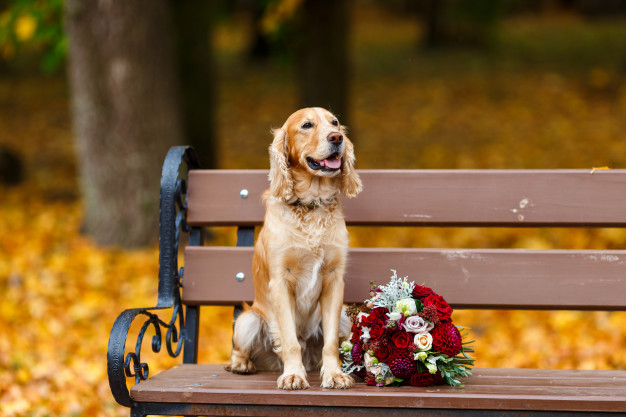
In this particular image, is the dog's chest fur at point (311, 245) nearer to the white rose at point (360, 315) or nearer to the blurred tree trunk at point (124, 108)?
the white rose at point (360, 315)

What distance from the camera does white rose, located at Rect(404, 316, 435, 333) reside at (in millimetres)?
2895

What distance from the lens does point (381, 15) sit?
29.0 metres

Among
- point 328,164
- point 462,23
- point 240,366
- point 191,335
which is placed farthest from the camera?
point 462,23

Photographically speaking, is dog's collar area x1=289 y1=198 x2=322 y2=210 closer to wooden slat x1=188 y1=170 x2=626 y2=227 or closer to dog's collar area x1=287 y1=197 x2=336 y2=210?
dog's collar area x1=287 y1=197 x2=336 y2=210

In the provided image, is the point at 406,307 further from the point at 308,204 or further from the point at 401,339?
the point at 308,204

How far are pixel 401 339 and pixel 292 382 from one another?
440mm

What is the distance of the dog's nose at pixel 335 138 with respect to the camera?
2.98 meters

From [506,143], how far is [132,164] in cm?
669

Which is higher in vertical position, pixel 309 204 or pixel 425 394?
pixel 309 204

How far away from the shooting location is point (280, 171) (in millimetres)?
3100

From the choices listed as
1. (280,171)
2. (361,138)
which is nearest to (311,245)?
(280,171)

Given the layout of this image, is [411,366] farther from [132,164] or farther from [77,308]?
[132,164]

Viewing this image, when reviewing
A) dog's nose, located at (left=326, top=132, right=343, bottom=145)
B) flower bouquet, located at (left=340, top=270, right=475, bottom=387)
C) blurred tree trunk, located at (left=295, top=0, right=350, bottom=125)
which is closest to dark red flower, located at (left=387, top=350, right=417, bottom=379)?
flower bouquet, located at (left=340, top=270, right=475, bottom=387)

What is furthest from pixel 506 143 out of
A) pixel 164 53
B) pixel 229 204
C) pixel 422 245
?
pixel 229 204
